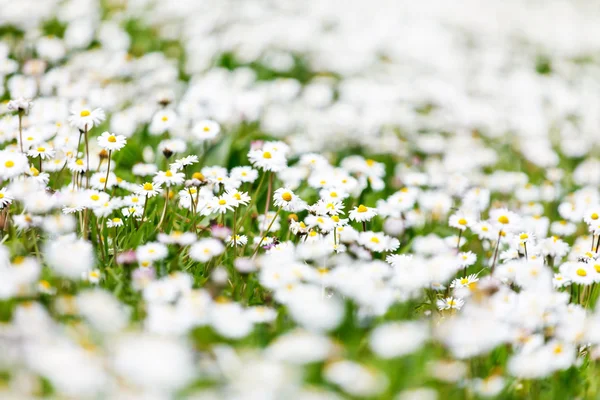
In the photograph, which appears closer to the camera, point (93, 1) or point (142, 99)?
point (142, 99)

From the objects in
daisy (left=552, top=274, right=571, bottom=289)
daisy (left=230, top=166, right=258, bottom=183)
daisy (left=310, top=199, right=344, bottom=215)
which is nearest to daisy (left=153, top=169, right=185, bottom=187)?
daisy (left=230, top=166, right=258, bottom=183)

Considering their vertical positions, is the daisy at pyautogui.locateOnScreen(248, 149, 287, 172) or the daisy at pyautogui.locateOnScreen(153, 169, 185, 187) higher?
the daisy at pyautogui.locateOnScreen(248, 149, 287, 172)

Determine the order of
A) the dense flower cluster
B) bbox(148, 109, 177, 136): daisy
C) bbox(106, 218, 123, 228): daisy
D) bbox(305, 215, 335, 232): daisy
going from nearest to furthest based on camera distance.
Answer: the dense flower cluster
bbox(305, 215, 335, 232): daisy
bbox(106, 218, 123, 228): daisy
bbox(148, 109, 177, 136): daisy

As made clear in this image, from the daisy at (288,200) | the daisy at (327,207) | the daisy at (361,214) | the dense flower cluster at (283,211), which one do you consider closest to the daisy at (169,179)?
the dense flower cluster at (283,211)

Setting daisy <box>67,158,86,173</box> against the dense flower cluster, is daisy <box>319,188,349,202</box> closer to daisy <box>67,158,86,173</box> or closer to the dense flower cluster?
the dense flower cluster

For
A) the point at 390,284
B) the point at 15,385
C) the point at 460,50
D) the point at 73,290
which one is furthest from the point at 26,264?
the point at 460,50

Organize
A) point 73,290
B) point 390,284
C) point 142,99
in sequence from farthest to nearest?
point 142,99 → point 390,284 → point 73,290

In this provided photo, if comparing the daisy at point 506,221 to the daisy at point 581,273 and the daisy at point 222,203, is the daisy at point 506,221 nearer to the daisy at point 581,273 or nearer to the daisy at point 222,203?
the daisy at point 581,273

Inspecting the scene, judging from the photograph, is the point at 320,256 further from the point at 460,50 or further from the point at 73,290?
the point at 460,50

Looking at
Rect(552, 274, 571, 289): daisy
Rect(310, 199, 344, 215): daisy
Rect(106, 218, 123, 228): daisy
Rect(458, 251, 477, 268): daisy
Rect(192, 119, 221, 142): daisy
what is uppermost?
Rect(192, 119, 221, 142): daisy
